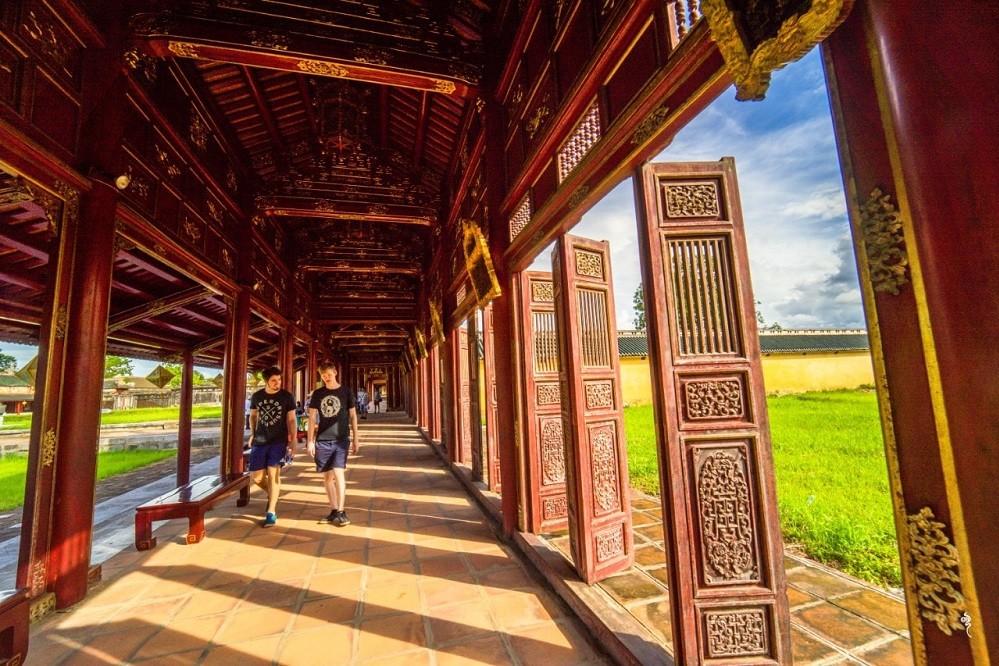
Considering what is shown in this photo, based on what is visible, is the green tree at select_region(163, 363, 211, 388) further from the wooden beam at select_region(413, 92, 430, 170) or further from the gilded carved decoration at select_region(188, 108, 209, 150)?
the wooden beam at select_region(413, 92, 430, 170)

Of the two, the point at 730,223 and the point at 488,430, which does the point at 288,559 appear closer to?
the point at 488,430

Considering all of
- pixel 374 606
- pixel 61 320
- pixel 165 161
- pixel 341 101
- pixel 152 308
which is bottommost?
pixel 374 606

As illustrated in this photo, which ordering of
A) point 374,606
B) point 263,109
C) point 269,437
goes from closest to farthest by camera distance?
1. point 374,606
2. point 269,437
3. point 263,109

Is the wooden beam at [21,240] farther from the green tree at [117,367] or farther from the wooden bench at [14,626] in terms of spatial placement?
the green tree at [117,367]

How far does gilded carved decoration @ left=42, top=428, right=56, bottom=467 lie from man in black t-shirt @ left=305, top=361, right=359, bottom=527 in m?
1.68

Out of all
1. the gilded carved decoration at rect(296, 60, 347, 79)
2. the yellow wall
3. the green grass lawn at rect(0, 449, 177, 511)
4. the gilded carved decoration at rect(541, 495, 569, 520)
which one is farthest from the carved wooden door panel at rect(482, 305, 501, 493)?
the yellow wall

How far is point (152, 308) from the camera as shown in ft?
16.8

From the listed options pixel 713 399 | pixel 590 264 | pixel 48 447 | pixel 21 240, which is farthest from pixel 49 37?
pixel 713 399

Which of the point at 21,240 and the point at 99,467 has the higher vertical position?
the point at 21,240

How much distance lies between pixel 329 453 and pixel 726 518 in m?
3.39

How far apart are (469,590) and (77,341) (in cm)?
301

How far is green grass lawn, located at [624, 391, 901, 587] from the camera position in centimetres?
300

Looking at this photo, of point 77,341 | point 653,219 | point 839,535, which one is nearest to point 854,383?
point 839,535

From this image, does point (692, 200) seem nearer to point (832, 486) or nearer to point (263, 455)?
point (263, 455)
